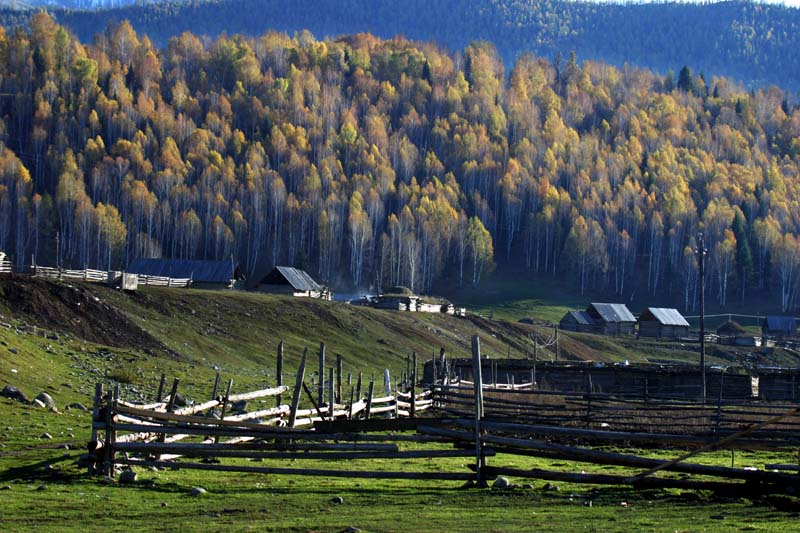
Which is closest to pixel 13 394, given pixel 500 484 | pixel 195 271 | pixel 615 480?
pixel 500 484

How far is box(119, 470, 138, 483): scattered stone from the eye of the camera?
19844 millimetres

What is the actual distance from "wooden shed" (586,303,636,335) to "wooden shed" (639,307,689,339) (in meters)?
1.52

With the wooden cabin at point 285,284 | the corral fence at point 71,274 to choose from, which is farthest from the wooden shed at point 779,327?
the corral fence at point 71,274

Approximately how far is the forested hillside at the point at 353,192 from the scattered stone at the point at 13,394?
102267mm

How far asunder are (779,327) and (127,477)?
11297 cm

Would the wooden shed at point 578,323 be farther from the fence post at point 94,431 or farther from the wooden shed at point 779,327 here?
the fence post at point 94,431

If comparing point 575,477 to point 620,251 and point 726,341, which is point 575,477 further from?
point 620,251

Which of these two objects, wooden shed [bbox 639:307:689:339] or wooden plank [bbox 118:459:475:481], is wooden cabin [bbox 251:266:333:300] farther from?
wooden plank [bbox 118:459:475:481]

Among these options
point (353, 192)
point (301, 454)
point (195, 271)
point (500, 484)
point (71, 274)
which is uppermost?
point (353, 192)

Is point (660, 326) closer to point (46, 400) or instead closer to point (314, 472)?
point (46, 400)

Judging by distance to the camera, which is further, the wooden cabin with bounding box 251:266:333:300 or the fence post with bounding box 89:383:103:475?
the wooden cabin with bounding box 251:266:333:300

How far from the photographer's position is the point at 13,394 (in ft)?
103

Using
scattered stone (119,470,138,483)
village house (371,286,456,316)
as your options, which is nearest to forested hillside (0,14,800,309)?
village house (371,286,456,316)

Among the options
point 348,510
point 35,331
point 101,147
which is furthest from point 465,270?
point 348,510
